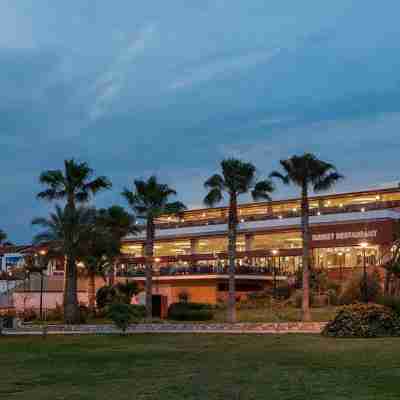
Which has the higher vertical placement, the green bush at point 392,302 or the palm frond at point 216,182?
the palm frond at point 216,182

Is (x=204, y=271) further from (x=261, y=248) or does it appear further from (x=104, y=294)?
(x=261, y=248)

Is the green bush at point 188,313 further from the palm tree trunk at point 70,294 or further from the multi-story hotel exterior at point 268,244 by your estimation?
the multi-story hotel exterior at point 268,244

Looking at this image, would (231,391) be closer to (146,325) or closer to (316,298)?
(146,325)

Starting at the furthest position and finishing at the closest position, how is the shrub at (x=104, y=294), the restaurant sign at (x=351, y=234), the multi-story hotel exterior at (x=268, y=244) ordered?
the restaurant sign at (x=351, y=234) < the multi-story hotel exterior at (x=268, y=244) < the shrub at (x=104, y=294)

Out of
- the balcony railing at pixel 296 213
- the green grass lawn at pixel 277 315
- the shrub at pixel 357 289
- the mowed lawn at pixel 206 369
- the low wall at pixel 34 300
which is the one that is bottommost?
the mowed lawn at pixel 206 369

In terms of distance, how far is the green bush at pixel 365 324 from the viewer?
116 feet

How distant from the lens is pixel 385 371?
68.8 feet

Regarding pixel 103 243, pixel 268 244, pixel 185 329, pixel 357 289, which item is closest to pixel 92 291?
pixel 103 243

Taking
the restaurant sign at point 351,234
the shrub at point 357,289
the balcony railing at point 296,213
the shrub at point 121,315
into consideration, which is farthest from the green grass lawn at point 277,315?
the balcony railing at point 296,213

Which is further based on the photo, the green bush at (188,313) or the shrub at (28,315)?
the shrub at (28,315)

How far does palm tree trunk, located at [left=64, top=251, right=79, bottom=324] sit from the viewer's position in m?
51.9

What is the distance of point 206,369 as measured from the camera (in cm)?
2288

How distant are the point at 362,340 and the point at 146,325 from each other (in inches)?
683

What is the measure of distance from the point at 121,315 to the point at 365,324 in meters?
13.2
